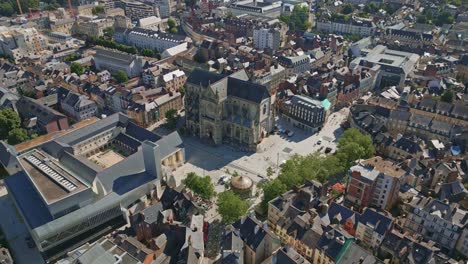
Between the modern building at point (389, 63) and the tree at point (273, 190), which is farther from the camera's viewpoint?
the modern building at point (389, 63)

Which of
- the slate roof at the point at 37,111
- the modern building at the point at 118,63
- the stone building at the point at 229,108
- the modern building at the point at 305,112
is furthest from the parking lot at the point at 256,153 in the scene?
the modern building at the point at 118,63

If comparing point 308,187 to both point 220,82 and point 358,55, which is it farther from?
point 358,55

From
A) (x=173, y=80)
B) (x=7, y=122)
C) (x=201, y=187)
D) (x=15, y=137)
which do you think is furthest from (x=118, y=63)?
(x=201, y=187)

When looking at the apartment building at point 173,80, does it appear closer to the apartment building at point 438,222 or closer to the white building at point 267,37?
the white building at point 267,37

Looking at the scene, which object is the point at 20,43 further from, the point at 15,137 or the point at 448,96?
the point at 448,96

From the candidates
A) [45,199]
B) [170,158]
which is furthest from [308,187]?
[45,199]

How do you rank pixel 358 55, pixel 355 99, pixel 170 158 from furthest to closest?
pixel 358 55 < pixel 355 99 < pixel 170 158
